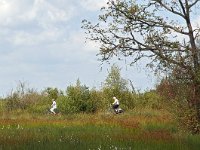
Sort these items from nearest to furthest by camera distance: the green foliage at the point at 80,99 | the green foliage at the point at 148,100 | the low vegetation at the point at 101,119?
the low vegetation at the point at 101,119
the green foliage at the point at 80,99
the green foliage at the point at 148,100

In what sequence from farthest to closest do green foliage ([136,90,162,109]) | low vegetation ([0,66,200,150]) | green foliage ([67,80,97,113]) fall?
green foliage ([136,90,162,109]) → green foliage ([67,80,97,113]) → low vegetation ([0,66,200,150])

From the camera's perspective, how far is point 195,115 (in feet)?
65.3

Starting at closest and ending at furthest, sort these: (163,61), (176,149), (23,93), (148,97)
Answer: (176,149), (163,61), (148,97), (23,93)

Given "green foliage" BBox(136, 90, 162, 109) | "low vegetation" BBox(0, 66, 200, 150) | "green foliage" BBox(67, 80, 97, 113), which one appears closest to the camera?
"low vegetation" BBox(0, 66, 200, 150)

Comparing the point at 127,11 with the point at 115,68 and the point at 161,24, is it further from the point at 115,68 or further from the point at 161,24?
the point at 115,68

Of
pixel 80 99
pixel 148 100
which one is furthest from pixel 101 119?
pixel 148 100

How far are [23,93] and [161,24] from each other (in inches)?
1526

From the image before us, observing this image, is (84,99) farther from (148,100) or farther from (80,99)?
(148,100)

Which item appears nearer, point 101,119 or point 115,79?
point 101,119

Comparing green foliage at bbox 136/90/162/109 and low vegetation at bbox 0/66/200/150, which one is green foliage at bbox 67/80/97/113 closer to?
low vegetation at bbox 0/66/200/150

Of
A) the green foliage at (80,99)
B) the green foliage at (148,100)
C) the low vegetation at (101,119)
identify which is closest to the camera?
the low vegetation at (101,119)

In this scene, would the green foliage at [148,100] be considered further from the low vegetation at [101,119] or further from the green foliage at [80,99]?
the green foliage at [80,99]

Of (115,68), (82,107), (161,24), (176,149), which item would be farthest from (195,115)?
(115,68)

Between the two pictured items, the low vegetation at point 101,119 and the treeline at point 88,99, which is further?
the treeline at point 88,99
